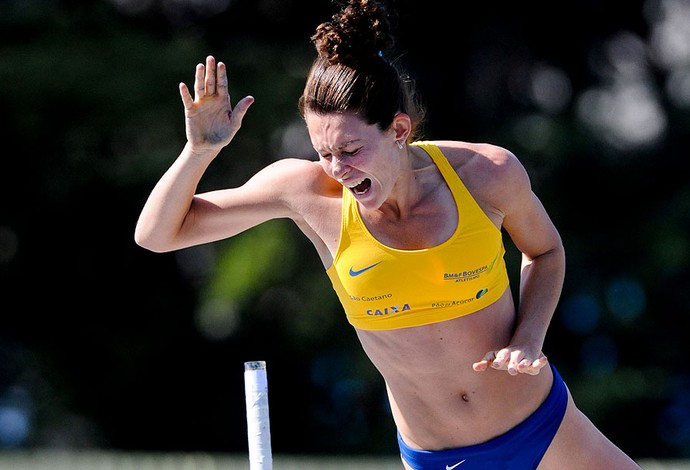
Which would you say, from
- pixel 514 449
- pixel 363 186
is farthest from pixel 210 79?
pixel 514 449

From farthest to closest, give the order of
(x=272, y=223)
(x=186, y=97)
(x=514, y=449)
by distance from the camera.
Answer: (x=272, y=223)
(x=514, y=449)
(x=186, y=97)

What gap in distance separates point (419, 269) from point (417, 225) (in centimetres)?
13

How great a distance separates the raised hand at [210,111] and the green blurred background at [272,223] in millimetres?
6867

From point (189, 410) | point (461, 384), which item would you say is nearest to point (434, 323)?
point (461, 384)

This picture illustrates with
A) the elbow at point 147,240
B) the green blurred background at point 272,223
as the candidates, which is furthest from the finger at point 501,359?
the green blurred background at point 272,223

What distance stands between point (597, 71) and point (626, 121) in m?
0.54

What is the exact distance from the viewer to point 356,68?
129 inches

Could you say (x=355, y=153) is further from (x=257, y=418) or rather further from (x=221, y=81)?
(x=257, y=418)

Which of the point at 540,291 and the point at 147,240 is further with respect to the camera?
the point at 540,291

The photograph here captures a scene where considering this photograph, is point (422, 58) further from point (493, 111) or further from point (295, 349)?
point (295, 349)

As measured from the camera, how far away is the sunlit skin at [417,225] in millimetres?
3262

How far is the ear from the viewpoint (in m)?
3.36

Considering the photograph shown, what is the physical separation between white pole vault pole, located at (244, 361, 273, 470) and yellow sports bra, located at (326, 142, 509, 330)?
0.37m

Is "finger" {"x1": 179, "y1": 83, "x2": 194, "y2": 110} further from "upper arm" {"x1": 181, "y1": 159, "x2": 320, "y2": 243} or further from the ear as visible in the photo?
the ear
